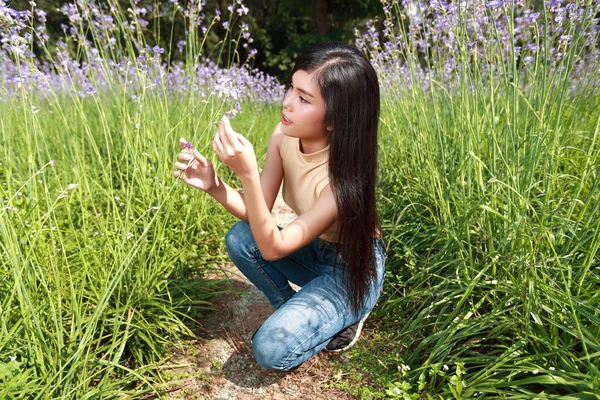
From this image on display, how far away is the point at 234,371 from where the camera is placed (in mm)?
1665

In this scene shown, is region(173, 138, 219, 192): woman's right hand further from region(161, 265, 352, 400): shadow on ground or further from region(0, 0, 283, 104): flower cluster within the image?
region(161, 265, 352, 400): shadow on ground

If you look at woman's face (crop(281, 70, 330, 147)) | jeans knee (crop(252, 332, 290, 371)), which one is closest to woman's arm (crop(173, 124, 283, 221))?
woman's face (crop(281, 70, 330, 147))

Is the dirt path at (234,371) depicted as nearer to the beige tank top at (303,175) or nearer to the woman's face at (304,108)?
the beige tank top at (303,175)

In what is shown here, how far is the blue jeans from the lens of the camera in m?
1.50

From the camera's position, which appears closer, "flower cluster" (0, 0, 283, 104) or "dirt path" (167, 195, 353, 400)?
"flower cluster" (0, 0, 283, 104)

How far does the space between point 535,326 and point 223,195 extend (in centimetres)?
112

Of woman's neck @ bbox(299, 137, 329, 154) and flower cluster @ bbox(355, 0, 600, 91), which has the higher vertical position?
flower cluster @ bbox(355, 0, 600, 91)

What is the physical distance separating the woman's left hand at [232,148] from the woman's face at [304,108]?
1.03 feet

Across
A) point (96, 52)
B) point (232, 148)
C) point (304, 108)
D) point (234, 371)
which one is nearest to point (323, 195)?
point (304, 108)

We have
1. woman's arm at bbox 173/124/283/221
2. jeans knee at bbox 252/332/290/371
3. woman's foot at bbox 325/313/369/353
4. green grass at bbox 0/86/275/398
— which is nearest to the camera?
green grass at bbox 0/86/275/398

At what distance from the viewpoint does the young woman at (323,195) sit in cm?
145

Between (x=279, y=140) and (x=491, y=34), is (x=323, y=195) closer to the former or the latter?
(x=279, y=140)

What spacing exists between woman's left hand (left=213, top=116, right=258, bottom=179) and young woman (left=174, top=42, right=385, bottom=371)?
0.12ft

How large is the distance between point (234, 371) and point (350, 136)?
40.2 inches
